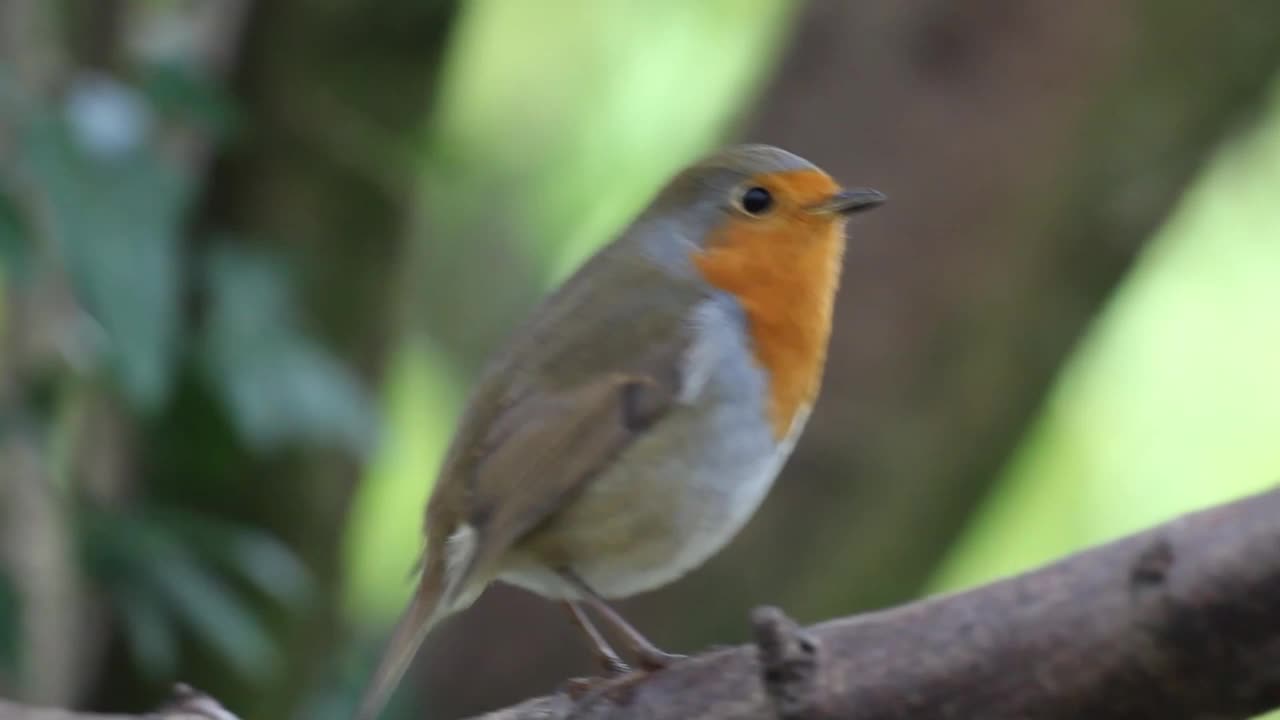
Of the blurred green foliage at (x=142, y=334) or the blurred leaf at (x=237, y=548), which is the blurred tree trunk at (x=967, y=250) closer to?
the blurred leaf at (x=237, y=548)

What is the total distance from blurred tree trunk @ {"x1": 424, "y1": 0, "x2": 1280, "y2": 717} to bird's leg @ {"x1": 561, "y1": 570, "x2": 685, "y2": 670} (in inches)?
47.6

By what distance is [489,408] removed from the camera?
2.75 m

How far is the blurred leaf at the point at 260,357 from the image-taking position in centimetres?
305

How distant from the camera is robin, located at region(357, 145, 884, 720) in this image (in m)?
2.59

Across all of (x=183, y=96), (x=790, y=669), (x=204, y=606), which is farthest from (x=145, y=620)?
(x=790, y=669)

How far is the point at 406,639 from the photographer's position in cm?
255

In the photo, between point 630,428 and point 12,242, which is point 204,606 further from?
point 630,428

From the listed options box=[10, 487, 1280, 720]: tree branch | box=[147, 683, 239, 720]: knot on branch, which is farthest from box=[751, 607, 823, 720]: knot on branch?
box=[147, 683, 239, 720]: knot on branch

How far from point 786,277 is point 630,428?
1.55 feet

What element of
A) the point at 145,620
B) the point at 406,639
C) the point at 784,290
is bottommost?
the point at 145,620

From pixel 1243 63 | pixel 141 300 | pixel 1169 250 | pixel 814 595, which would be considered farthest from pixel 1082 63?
pixel 141 300

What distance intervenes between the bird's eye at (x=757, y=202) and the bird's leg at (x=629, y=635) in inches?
29.0

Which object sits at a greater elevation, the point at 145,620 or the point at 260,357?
the point at 260,357

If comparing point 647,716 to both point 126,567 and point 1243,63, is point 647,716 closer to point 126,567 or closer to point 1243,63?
point 126,567
